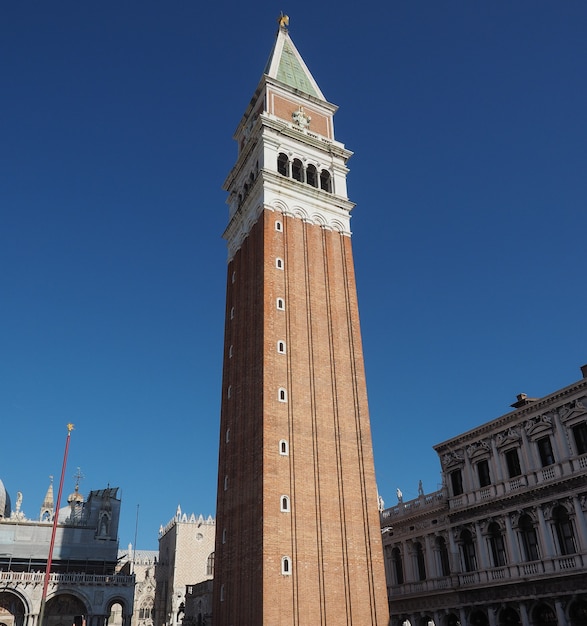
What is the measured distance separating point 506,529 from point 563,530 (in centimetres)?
378

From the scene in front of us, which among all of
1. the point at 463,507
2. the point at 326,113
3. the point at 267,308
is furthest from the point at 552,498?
the point at 326,113

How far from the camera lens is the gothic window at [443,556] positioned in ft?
138

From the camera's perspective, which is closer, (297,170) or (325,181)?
(297,170)

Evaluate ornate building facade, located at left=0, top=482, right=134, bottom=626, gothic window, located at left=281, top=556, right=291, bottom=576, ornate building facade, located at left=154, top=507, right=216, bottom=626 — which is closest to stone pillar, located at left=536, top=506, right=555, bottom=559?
gothic window, located at left=281, top=556, right=291, bottom=576

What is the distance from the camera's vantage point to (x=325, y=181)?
5200 cm

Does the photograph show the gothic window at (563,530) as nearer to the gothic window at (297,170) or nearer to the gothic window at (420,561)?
the gothic window at (420,561)

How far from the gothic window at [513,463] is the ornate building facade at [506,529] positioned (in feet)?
0.21

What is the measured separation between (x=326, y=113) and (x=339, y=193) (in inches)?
404

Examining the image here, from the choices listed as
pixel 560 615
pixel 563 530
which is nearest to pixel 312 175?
pixel 563 530

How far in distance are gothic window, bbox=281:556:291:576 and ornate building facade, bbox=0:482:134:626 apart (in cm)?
3008

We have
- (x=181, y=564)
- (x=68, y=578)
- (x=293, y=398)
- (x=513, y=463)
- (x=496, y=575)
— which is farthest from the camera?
(x=181, y=564)

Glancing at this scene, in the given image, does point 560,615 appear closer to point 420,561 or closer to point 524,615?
point 524,615

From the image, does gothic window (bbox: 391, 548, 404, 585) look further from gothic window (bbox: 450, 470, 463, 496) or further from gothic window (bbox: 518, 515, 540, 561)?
gothic window (bbox: 518, 515, 540, 561)

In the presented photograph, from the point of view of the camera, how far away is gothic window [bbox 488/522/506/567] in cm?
3775
